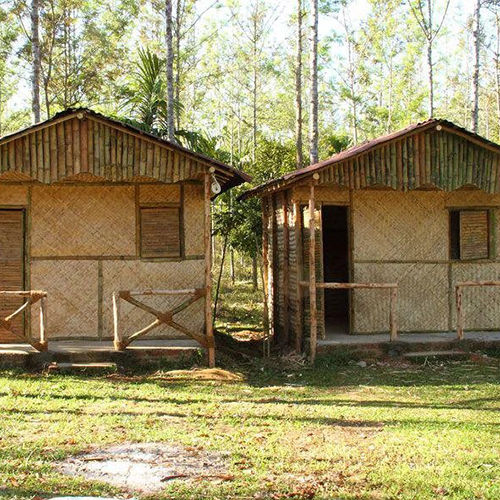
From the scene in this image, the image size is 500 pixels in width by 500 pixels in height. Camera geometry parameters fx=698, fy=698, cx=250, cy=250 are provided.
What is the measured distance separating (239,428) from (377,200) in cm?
643

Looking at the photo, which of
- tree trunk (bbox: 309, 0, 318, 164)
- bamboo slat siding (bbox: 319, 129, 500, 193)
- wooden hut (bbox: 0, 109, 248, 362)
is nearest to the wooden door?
wooden hut (bbox: 0, 109, 248, 362)

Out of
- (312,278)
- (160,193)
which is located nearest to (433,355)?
(312,278)

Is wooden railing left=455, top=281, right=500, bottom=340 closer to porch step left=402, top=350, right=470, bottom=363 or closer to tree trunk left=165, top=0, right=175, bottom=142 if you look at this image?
porch step left=402, top=350, right=470, bottom=363

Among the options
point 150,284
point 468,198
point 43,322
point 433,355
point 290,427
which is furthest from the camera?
point 468,198

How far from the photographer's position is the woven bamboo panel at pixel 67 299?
11.5 meters

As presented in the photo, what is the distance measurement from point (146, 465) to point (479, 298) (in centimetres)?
863

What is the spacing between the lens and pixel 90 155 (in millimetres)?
10375

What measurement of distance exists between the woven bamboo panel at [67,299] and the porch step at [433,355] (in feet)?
17.0

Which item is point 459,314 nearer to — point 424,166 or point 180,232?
point 424,166

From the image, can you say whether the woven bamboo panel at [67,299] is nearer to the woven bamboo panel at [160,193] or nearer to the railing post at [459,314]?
the woven bamboo panel at [160,193]

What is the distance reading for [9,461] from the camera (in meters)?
5.95

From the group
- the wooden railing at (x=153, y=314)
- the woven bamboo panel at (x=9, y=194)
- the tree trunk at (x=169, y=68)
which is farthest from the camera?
the tree trunk at (x=169, y=68)

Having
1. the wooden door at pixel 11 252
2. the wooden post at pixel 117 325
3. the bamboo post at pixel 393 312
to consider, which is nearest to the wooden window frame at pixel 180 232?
the wooden post at pixel 117 325

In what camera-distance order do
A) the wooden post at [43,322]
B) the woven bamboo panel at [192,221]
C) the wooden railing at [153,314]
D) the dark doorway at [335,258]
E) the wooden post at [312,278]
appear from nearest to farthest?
the wooden post at [43,322] → the wooden railing at [153,314] → the wooden post at [312,278] → the woven bamboo panel at [192,221] → the dark doorway at [335,258]
